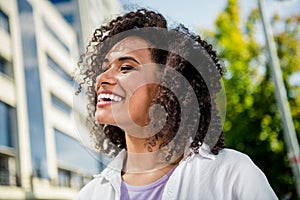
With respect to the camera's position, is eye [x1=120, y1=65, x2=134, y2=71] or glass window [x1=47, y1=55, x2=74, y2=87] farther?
glass window [x1=47, y1=55, x2=74, y2=87]

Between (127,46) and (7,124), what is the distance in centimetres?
1572

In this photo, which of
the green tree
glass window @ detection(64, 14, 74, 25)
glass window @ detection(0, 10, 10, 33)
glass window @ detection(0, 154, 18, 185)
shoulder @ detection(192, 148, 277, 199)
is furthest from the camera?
glass window @ detection(64, 14, 74, 25)

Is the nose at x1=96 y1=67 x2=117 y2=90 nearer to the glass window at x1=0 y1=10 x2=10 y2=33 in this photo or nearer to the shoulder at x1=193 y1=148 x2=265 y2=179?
the shoulder at x1=193 y1=148 x2=265 y2=179

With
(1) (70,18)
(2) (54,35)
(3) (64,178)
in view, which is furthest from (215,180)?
(1) (70,18)

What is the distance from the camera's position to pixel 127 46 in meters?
1.32

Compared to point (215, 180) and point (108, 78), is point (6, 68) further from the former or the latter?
point (215, 180)

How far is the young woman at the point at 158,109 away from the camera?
1.23 metres

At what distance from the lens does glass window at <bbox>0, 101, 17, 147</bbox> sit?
1598 centimetres

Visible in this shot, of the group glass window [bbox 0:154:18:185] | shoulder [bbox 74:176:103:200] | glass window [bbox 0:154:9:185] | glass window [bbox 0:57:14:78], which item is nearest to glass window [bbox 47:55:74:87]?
glass window [bbox 0:57:14:78]

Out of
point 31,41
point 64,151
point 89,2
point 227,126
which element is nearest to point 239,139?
point 227,126

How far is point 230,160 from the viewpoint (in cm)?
117

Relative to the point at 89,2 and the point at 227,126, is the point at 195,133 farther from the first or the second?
the point at 89,2

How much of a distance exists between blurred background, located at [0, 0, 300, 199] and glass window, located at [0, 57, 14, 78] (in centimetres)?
4

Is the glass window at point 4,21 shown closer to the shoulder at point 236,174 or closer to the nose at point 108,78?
the nose at point 108,78
